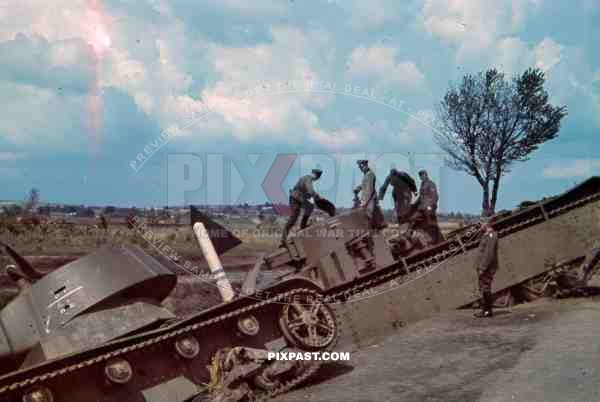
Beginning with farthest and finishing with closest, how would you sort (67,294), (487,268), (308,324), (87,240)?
1. (87,240)
2. (487,268)
3. (308,324)
4. (67,294)

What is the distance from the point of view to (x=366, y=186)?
1130 cm

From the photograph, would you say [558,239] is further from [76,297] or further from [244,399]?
[76,297]

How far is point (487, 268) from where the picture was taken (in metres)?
11.0

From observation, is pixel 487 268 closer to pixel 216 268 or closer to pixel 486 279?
pixel 486 279

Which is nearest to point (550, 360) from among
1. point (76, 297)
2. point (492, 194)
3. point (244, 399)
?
point (244, 399)

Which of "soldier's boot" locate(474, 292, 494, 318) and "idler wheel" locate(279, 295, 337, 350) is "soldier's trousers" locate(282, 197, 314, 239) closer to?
"idler wheel" locate(279, 295, 337, 350)

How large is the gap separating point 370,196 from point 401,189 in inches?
56.5

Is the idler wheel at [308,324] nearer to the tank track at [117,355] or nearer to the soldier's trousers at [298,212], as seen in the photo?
the tank track at [117,355]

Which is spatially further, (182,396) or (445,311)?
(445,311)

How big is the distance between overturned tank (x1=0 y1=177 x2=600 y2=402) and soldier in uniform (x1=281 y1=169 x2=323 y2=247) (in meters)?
0.62

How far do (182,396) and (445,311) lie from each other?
5061 mm

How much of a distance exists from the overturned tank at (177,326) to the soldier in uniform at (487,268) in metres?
1.40
